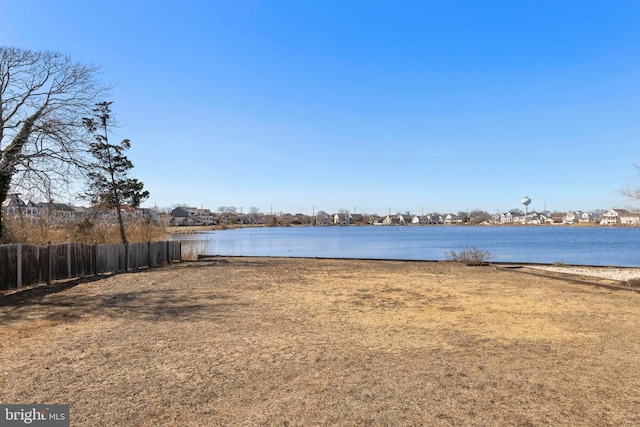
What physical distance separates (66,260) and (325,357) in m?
12.7

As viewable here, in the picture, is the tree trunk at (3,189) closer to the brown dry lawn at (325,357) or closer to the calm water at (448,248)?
the brown dry lawn at (325,357)

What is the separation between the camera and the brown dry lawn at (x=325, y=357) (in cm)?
425

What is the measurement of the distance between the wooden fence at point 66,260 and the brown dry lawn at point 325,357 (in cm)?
117

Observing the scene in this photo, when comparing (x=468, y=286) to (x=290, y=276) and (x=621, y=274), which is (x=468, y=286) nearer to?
(x=290, y=276)

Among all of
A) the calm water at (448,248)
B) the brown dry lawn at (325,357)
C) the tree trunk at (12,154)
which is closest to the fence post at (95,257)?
the tree trunk at (12,154)

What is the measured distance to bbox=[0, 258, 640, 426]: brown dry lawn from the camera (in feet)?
13.9

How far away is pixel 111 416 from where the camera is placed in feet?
13.3

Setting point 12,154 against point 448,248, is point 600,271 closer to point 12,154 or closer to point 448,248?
point 12,154

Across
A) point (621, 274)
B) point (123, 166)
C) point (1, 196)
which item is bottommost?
point (621, 274)

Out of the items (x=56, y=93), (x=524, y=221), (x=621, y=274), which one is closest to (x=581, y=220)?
(x=524, y=221)

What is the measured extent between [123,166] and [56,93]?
32.0ft

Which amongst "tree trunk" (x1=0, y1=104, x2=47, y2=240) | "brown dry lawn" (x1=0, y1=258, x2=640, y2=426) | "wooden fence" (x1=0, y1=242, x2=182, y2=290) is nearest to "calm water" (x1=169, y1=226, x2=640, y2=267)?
"wooden fence" (x1=0, y1=242, x2=182, y2=290)

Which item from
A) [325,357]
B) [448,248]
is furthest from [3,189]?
[448,248]

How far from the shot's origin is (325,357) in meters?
6.07
